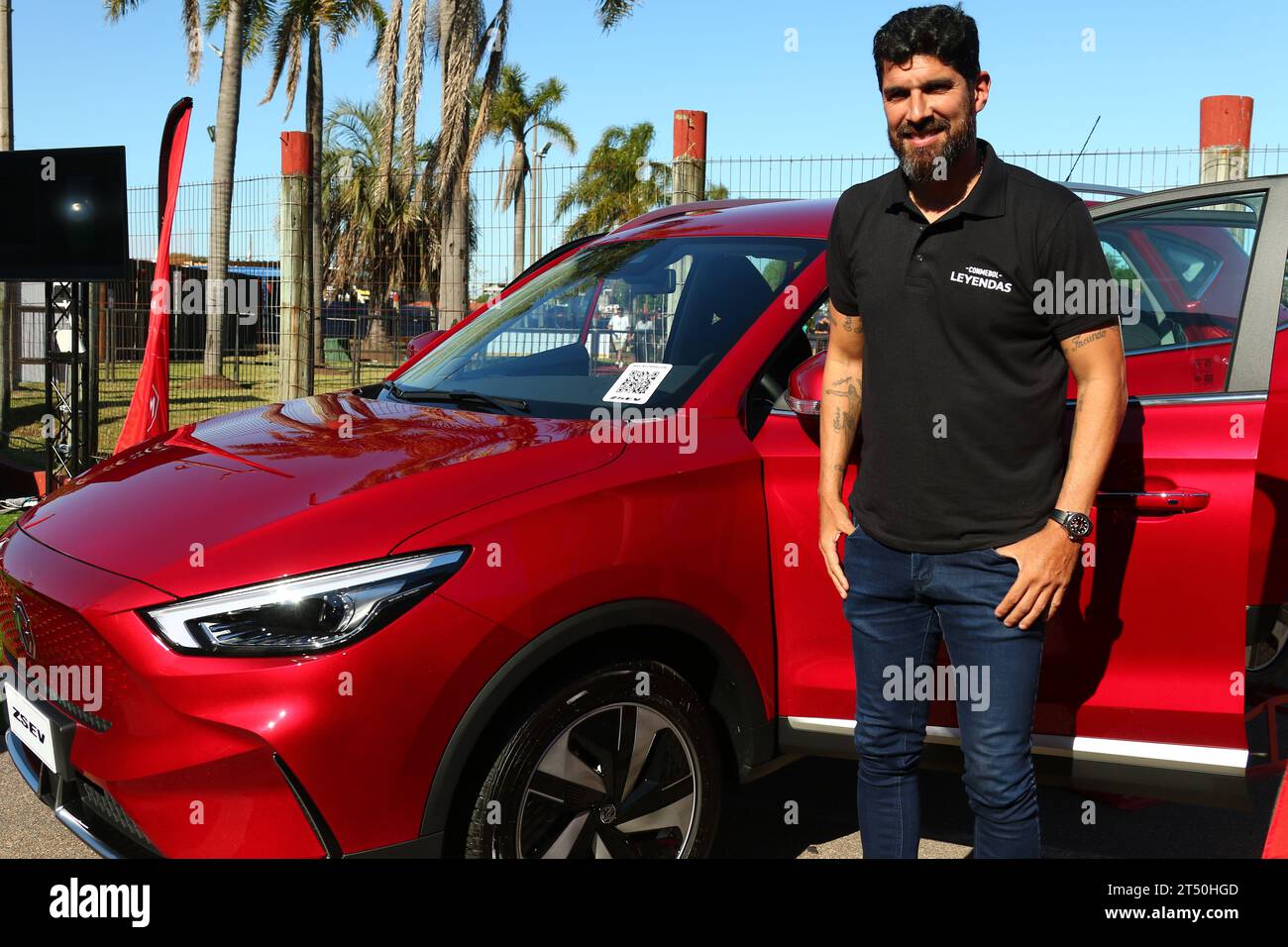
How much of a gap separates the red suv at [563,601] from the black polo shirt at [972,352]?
0.44m

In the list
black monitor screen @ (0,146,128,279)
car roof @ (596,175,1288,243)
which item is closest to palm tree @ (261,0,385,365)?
black monitor screen @ (0,146,128,279)

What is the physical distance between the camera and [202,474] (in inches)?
115

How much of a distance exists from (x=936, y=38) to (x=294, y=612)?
171 cm

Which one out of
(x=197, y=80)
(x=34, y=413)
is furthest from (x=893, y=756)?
(x=197, y=80)

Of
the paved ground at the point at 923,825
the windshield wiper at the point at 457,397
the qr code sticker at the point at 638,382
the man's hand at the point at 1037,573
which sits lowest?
the paved ground at the point at 923,825

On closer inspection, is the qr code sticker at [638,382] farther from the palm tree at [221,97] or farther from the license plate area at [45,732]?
the palm tree at [221,97]

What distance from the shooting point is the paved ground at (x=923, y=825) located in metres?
3.55

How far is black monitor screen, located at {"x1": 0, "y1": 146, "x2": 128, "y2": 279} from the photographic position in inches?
326

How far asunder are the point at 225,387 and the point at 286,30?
753 inches

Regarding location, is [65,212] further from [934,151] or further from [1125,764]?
[1125,764]

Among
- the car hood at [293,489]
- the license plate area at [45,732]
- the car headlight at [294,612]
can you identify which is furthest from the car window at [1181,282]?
the license plate area at [45,732]

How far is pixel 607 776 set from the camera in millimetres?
2748

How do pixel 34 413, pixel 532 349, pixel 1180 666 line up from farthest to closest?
pixel 34 413 → pixel 532 349 → pixel 1180 666
